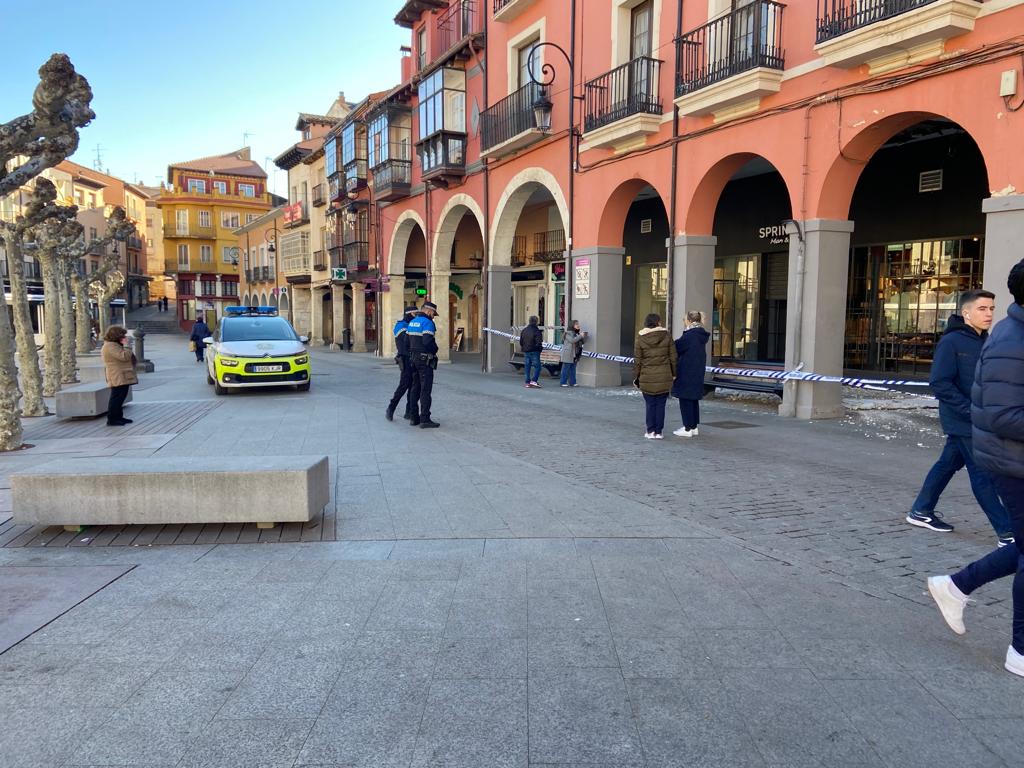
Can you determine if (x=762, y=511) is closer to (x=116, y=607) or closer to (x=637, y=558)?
(x=637, y=558)

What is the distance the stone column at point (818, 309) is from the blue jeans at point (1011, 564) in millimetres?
8139

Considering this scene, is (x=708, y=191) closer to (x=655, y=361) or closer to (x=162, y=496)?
(x=655, y=361)

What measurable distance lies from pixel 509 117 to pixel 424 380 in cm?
1046

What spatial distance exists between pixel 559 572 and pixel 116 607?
2611mm

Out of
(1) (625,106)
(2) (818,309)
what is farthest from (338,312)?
(2) (818,309)

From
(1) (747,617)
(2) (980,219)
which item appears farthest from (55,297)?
(2) (980,219)

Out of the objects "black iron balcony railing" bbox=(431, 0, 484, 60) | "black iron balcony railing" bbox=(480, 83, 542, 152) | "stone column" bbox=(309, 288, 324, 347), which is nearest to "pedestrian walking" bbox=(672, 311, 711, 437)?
"black iron balcony railing" bbox=(480, 83, 542, 152)

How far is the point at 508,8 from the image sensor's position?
1823 cm

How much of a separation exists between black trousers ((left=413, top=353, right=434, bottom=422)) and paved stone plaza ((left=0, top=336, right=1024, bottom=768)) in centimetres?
296

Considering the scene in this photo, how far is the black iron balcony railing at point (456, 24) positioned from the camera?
2109cm

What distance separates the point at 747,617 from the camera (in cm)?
407

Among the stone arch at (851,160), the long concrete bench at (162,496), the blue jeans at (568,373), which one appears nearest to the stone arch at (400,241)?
the blue jeans at (568,373)

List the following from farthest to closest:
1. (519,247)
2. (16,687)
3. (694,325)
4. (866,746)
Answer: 1. (519,247)
2. (694,325)
3. (16,687)
4. (866,746)

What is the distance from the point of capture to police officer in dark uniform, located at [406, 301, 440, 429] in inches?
415
